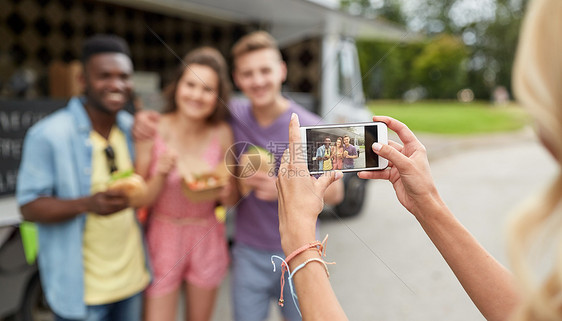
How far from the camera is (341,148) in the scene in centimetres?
79

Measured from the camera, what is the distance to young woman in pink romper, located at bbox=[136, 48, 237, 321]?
176 cm

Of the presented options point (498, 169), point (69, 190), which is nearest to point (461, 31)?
point (498, 169)

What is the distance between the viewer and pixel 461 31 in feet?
90.5

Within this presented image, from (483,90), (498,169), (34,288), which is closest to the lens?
(34,288)

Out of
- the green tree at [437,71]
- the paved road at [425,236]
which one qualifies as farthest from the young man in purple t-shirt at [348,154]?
the green tree at [437,71]

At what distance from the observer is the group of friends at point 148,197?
1.60m

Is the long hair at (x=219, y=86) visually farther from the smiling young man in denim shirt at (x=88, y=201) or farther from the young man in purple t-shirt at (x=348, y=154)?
the young man in purple t-shirt at (x=348, y=154)

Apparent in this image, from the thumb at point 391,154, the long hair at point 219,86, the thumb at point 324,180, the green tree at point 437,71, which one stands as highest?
the green tree at point 437,71

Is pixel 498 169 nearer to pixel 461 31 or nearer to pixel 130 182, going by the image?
pixel 130 182

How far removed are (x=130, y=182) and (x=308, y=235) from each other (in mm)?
1037

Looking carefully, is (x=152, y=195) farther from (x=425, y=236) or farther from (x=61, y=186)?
(x=425, y=236)

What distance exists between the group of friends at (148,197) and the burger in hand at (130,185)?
2 cm

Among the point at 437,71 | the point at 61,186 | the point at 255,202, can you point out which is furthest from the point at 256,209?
the point at 437,71

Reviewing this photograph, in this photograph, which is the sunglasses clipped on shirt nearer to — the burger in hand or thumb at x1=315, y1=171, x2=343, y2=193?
the burger in hand
